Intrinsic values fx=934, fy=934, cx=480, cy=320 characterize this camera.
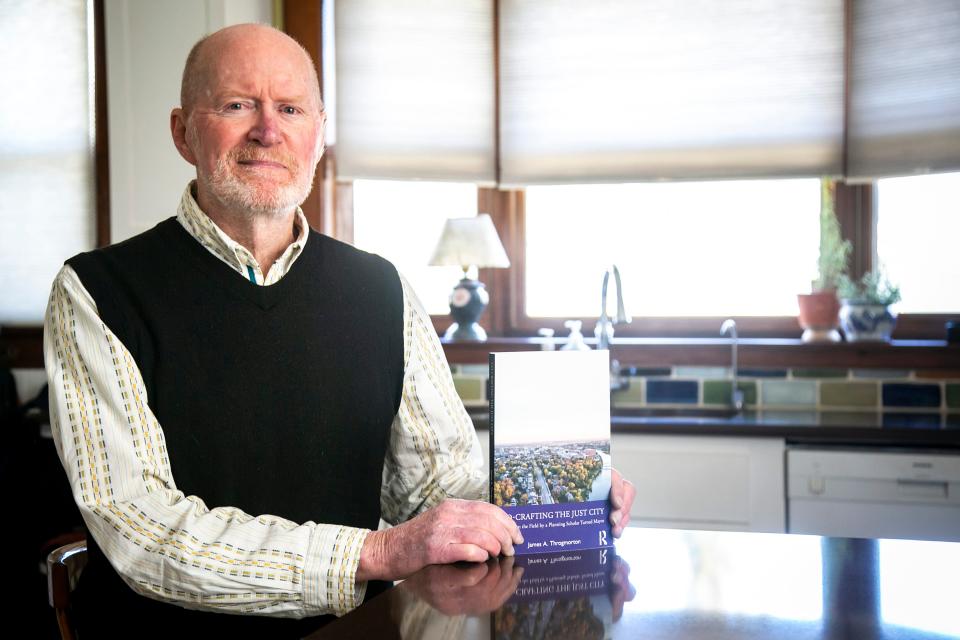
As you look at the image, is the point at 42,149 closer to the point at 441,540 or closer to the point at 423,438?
the point at 423,438

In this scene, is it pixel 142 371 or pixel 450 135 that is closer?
pixel 142 371

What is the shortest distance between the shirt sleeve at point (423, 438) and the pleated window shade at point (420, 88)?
7.85ft

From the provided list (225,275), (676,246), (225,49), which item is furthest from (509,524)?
(676,246)

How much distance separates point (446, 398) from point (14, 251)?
318 centimetres

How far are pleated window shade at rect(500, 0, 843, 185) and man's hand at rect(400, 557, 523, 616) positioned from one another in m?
2.94

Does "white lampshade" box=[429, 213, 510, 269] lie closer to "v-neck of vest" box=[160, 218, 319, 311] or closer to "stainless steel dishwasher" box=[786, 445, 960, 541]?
"stainless steel dishwasher" box=[786, 445, 960, 541]

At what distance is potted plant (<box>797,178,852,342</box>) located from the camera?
3543 mm

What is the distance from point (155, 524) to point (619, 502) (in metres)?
0.60

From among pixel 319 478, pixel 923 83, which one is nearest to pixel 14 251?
pixel 319 478

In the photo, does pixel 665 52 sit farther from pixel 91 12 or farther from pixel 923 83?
pixel 91 12

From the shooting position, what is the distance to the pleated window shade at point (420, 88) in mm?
3955

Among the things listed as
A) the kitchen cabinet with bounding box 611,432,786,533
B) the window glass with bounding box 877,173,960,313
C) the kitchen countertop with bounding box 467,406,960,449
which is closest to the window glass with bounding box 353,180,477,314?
the kitchen countertop with bounding box 467,406,960,449

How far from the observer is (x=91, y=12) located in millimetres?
3906

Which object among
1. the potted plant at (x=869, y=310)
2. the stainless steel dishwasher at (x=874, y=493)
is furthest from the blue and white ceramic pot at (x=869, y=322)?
the stainless steel dishwasher at (x=874, y=493)
